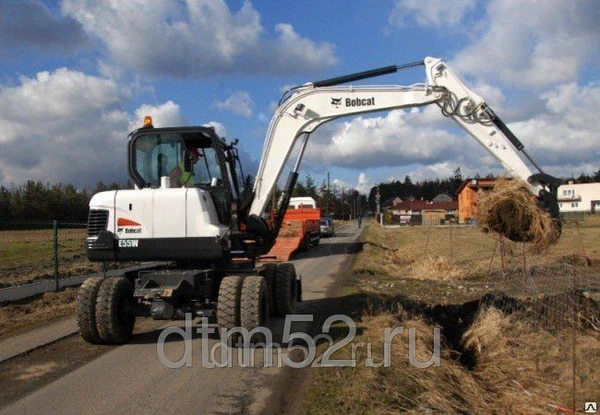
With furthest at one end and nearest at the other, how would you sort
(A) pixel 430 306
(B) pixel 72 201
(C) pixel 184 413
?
(B) pixel 72 201
(A) pixel 430 306
(C) pixel 184 413

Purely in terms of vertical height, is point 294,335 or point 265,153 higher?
point 265,153

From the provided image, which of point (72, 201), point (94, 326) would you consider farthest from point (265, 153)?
point (72, 201)

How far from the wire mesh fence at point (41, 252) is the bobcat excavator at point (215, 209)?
23.5 ft

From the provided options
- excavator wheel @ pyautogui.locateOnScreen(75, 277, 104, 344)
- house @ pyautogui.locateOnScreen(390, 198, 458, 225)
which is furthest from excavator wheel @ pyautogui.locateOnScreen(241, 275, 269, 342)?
house @ pyautogui.locateOnScreen(390, 198, 458, 225)

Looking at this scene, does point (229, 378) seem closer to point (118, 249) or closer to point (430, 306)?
point (118, 249)

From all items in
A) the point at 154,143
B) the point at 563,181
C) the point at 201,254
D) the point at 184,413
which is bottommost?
the point at 184,413

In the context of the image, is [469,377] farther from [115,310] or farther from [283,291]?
[115,310]

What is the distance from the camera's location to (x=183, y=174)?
958 centimetres

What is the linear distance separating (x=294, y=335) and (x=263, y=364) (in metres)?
1.72

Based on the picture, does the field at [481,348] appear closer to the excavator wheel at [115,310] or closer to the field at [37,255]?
the excavator wheel at [115,310]

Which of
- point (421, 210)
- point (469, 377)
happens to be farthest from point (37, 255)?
point (421, 210)

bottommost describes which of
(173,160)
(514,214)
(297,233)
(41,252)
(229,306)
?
(229,306)

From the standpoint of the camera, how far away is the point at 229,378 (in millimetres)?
7145

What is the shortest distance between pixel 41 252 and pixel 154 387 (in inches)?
561
